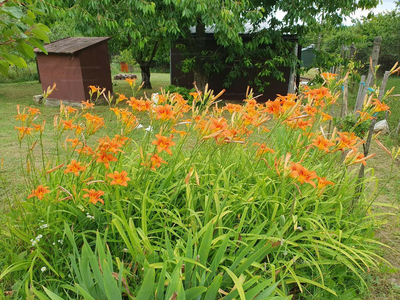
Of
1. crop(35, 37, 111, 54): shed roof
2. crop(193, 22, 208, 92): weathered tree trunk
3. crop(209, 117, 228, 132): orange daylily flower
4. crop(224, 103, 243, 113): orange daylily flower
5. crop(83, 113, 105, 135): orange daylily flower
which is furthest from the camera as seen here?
crop(193, 22, 208, 92): weathered tree trunk

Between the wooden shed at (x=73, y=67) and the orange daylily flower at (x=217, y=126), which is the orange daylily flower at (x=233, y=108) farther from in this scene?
the wooden shed at (x=73, y=67)

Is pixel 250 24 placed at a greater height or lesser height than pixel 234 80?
greater

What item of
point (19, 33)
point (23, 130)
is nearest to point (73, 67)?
point (23, 130)

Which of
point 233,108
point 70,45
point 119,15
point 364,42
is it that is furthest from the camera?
point 364,42

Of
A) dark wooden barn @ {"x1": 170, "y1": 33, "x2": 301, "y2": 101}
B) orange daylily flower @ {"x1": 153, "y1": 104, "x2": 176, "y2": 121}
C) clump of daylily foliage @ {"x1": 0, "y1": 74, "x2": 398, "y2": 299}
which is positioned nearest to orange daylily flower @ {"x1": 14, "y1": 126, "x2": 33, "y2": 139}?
clump of daylily foliage @ {"x1": 0, "y1": 74, "x2": 398, "y2": 299}

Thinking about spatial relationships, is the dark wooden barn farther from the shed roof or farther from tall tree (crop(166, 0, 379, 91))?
the shed roof

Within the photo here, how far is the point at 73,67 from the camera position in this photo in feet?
25.2

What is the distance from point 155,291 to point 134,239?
26 centimetres

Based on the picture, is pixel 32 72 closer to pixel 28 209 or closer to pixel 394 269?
pixel 28 209

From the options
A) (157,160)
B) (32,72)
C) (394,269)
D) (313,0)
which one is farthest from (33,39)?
(32,72)

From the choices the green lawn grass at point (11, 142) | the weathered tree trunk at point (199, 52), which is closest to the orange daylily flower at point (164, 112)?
the green lawn grass at point (11, 142)

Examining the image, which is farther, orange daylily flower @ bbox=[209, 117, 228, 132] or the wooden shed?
the wooden shed

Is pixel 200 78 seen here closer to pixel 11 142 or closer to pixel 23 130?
pixel 11 142

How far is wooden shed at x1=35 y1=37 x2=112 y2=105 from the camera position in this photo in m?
7.63
